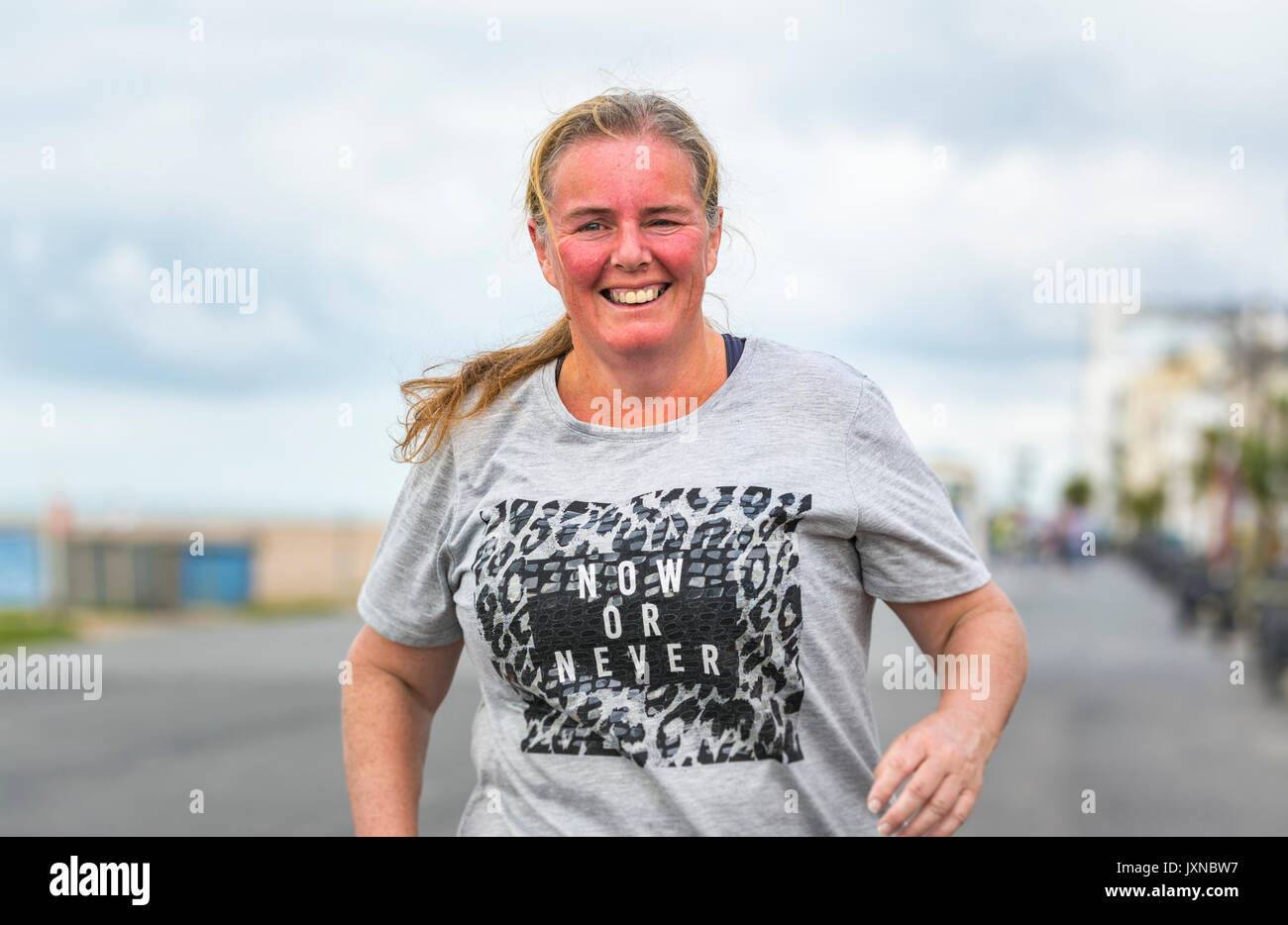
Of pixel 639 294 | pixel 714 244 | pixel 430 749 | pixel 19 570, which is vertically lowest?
pixel 430 749

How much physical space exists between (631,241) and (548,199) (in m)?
0.19

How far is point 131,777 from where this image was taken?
10391 millimetres

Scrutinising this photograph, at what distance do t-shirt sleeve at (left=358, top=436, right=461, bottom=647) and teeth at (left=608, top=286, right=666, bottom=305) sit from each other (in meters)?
0.43

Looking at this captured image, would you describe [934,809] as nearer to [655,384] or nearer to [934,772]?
[934,772]

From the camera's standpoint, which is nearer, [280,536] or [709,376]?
[709,376]

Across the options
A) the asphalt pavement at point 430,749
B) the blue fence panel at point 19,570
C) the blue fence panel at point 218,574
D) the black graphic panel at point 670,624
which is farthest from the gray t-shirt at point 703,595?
the blue fence panel at point 218,574

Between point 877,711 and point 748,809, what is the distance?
1008 cm

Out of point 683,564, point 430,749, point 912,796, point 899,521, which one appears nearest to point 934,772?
point 912,796

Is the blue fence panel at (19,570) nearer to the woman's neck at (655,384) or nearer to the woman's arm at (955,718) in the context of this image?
the woman's neck at (655,384)

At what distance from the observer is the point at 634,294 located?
2160 mm

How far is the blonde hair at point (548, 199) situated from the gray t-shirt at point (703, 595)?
6.3 inches

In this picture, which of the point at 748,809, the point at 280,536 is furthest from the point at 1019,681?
the point at 280,536
